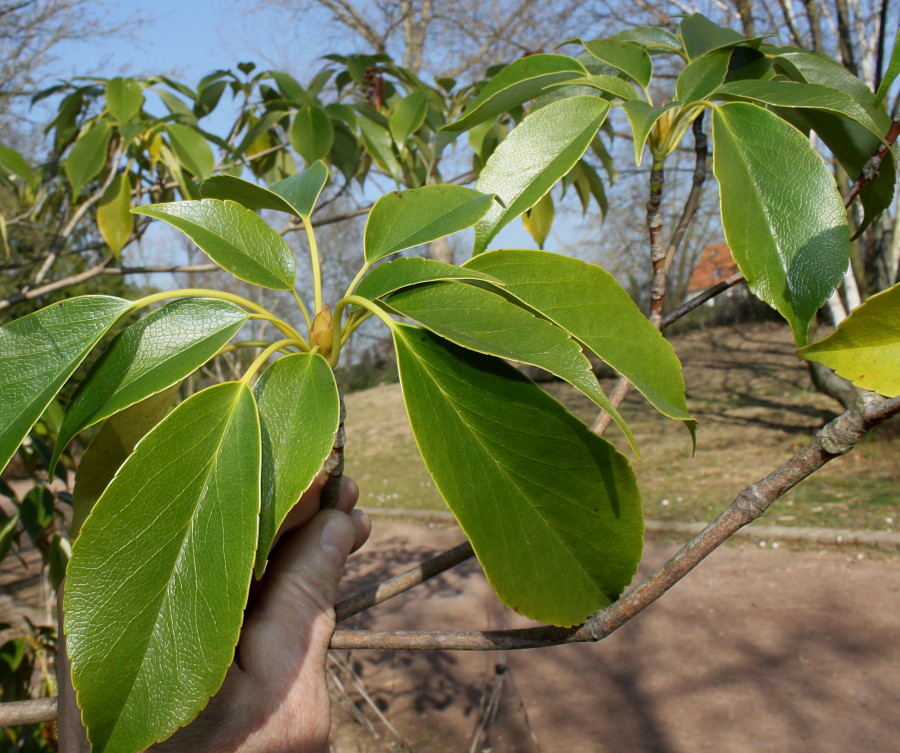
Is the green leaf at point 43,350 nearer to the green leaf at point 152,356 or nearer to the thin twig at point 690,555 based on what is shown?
the green leaf at point 152,356

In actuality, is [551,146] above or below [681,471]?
above

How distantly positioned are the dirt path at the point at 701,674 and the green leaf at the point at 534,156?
242cm

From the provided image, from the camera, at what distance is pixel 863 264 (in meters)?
5.81

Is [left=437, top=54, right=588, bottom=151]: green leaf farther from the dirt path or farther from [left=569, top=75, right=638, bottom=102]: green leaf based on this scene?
the dirt path

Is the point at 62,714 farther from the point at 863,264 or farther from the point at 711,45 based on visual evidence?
the point at 863,264

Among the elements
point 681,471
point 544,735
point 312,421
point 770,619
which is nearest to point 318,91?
point 312,421

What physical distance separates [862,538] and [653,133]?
4.16 m

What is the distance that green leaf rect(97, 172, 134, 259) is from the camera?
1.83 metres

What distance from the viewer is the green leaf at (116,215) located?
183 cm

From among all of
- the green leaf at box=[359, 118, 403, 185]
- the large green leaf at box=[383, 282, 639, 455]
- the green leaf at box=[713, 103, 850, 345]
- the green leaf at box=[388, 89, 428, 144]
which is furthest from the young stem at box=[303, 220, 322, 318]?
the green leaf at box=[359, 118, 403, 185]

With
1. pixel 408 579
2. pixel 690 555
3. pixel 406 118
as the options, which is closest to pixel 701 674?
pixel 406 118

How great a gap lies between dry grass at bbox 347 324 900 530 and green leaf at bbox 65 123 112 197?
4.33 meters

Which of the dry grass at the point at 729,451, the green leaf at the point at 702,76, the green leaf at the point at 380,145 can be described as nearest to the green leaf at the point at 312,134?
the green leaf at the point at 380,145

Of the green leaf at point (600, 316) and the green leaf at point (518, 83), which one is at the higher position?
the green leaf at point (518, 83)
